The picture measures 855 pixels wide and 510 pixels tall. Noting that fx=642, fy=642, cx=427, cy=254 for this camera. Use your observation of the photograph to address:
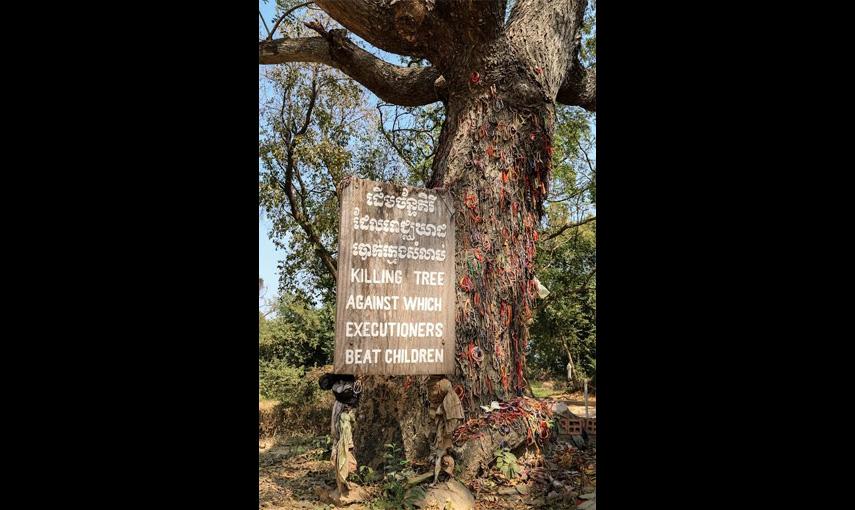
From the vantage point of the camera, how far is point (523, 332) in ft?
23.5

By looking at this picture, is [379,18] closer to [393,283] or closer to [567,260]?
[393,283]

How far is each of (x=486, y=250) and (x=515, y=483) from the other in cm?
238

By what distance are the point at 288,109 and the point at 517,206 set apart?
6175 millimetres

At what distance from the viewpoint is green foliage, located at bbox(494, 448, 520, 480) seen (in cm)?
641

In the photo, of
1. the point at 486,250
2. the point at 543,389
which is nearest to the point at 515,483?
the point at 486,250

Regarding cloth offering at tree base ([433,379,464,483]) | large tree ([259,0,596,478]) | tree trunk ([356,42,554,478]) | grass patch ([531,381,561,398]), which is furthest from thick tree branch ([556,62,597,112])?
grass patch ([531,381,561,398])

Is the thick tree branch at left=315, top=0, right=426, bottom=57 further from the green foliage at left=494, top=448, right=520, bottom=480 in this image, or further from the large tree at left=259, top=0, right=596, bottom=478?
the green foliage at left=494, top=448, right=520, bottom=480

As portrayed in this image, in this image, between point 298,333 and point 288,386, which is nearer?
point 288,386

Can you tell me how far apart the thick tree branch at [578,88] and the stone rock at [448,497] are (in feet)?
18.8

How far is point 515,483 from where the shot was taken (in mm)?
6383

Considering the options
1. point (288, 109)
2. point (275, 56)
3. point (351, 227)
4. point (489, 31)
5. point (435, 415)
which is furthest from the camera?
point (288, 109)

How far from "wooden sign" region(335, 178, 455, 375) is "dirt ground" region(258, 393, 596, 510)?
164 cm

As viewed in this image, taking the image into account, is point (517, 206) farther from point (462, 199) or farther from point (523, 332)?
point (523, 332)
